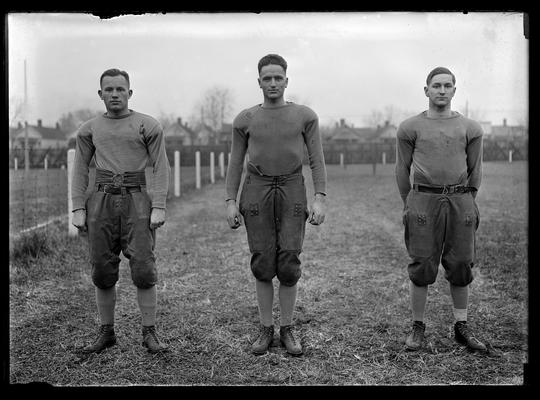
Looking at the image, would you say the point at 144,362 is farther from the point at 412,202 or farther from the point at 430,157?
the point at 430,157

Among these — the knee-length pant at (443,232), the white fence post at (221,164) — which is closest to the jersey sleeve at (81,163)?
the knee-length pant at (443,232)

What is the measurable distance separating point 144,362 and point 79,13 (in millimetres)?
2444

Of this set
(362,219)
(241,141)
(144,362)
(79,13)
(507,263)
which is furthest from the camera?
(362,219)

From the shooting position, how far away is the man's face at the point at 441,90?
3.97 m

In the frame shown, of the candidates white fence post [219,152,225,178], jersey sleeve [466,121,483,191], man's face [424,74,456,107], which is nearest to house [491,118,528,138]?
jersey sleeve [466,121,483,191]

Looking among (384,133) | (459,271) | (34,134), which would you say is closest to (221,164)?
(34,134)

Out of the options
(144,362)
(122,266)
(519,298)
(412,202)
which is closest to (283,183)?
(412,202)

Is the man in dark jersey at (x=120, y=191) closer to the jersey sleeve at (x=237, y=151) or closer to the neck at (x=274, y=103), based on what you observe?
the jersey sleeve at (x=237, y=151)

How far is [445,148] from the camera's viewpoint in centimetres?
406

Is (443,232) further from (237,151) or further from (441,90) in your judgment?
(237,151)

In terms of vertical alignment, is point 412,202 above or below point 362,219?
above

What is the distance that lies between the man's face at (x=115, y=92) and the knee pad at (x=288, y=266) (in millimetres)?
1664

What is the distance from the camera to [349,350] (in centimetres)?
420

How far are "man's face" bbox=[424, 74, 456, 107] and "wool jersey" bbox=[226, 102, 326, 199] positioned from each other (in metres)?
0.88
